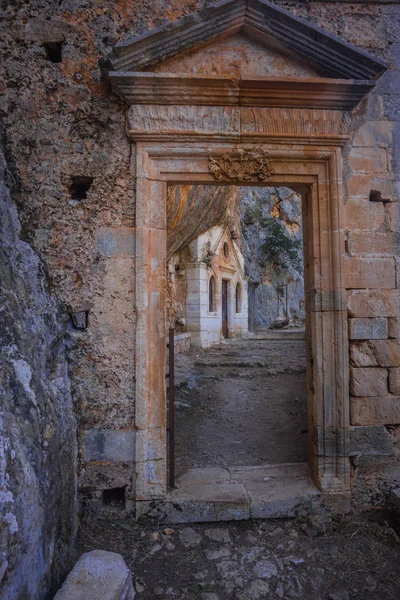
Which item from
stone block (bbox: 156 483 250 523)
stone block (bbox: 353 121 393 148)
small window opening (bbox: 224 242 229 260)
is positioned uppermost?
small window opening (bbox: 224 242 229 260)

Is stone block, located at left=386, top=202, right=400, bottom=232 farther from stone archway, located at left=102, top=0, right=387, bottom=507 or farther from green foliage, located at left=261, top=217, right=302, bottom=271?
green foliage, located at left=261, top=217, right=302, bottom=271

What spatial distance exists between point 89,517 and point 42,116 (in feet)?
11.4

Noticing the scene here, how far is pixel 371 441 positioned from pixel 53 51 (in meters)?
4.56

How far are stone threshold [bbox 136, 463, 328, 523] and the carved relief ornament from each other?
283 centimetres

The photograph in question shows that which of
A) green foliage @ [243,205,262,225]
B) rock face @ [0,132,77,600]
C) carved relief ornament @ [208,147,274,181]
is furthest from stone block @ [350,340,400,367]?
green foliage @ [243,205,262,225]

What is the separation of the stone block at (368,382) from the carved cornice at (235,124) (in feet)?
6.93

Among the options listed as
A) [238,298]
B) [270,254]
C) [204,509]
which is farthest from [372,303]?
[270,254]

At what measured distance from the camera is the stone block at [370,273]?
3291 millimetres

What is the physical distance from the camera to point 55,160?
124 inches

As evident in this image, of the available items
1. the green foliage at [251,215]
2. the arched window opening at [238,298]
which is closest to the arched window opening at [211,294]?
the arched window opening at [238,298]

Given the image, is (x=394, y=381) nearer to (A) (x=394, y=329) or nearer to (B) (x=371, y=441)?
(A) (x=394, y=329)

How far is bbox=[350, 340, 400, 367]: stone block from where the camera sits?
3.27 m

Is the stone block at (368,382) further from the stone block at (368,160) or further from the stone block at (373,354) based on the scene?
the stone block at (368,160)

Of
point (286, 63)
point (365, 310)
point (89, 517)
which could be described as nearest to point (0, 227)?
point (89, 517)
